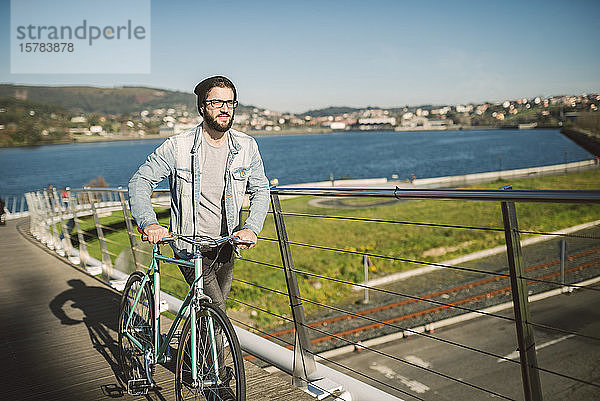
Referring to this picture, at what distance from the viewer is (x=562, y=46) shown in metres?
140

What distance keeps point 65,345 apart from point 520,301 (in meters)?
3.57

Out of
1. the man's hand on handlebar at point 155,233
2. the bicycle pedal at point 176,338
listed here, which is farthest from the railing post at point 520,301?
the bicycle pedal at point 176,338

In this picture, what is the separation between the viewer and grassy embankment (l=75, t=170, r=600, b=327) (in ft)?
77.4

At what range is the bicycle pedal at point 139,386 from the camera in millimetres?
3000

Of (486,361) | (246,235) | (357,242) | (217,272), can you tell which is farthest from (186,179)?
(357,242)

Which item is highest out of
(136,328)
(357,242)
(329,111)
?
(329,111)

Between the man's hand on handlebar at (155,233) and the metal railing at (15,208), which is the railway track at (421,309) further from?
the man's hand on handlebar at (155,233)

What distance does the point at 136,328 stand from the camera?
3141 millimetres

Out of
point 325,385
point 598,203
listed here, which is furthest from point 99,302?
point 598,203

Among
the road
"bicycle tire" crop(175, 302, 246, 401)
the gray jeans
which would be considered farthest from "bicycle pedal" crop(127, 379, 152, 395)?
the road

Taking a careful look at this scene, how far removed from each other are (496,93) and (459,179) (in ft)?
306

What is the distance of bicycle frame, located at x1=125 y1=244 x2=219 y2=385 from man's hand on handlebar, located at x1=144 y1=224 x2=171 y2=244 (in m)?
0.17

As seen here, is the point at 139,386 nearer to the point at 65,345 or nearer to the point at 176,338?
the point at 176,338

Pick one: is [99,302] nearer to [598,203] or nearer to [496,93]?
[598,203]
